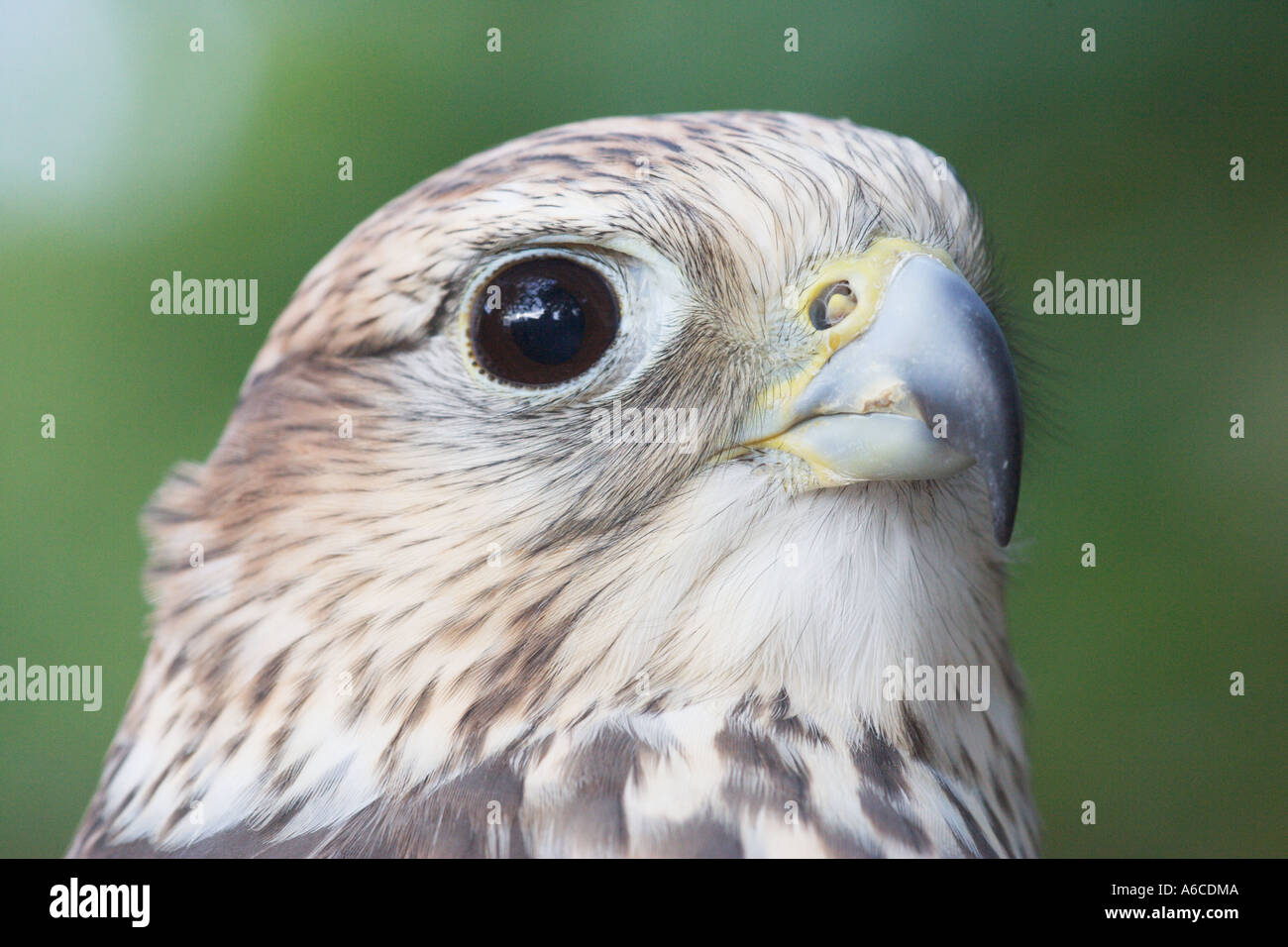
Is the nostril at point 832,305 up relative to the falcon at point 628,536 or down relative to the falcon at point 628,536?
up

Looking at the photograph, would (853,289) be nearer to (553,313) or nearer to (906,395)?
(906,395)

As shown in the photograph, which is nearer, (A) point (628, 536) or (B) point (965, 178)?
(A) point (628, 536)

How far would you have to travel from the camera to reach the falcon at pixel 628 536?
0.94 metres

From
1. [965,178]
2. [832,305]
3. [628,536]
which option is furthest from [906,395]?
[965,178]

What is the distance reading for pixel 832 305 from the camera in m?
0.98

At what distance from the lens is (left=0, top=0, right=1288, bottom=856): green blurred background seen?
2.15 metres

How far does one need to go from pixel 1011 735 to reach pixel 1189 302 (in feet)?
4.99

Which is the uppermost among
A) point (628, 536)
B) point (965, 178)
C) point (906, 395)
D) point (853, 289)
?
point (965, 178)

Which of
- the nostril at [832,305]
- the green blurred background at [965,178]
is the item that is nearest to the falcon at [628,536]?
the nostril at [832,305]

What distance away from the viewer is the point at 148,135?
85.3 inches

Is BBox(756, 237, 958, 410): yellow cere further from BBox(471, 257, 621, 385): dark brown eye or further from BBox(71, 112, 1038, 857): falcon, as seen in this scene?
BBox(471, 257, 621, 385): dark brown eye

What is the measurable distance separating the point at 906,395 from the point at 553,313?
34 cm

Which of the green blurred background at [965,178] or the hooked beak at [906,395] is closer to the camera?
the hooked beak at [906,395]

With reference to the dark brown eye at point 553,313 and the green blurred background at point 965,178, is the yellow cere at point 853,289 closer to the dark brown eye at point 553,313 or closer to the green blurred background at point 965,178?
the dark brown eye at point 553,313
